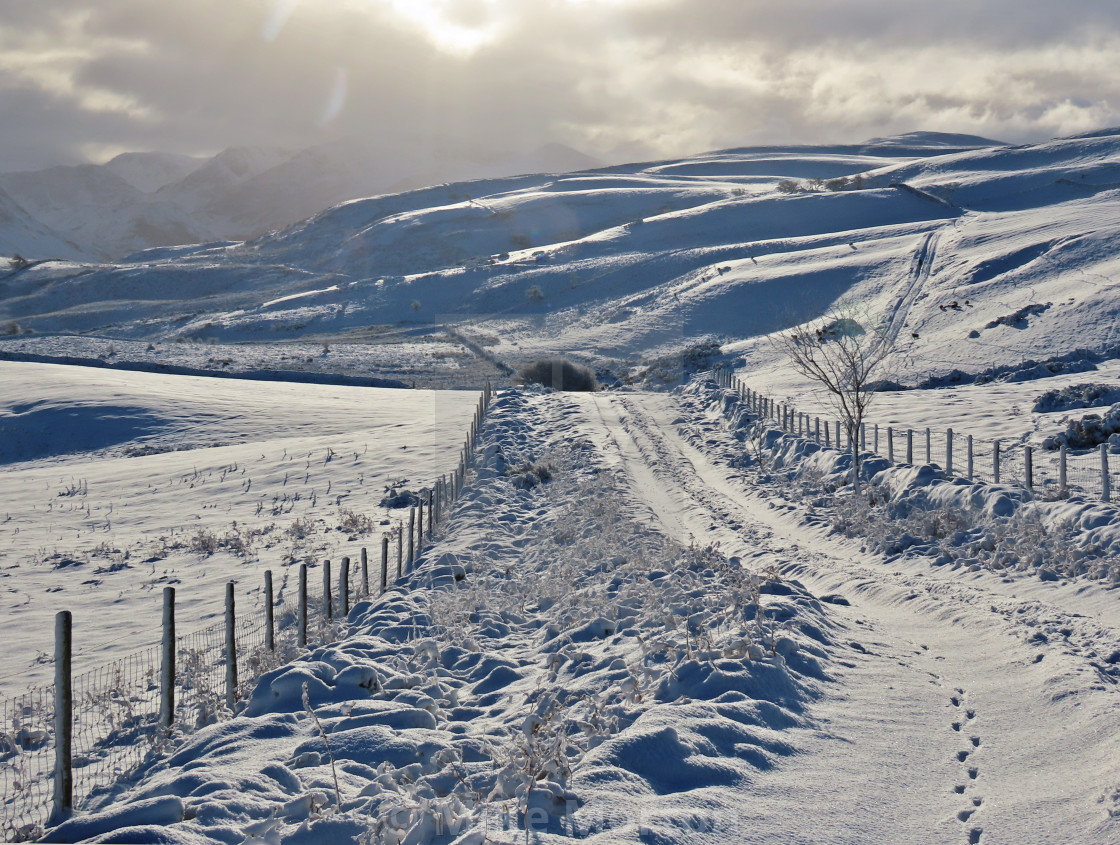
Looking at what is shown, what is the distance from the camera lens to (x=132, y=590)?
55.2ft

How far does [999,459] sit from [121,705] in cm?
1858

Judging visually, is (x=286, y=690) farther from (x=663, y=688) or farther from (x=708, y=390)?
(x=708, y=390)

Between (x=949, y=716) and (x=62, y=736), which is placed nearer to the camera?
(x=62, y=736)

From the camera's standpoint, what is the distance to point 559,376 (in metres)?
51.9

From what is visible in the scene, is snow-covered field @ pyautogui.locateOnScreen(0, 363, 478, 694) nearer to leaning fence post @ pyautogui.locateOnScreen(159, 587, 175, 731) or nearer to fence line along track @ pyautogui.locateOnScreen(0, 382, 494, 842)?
fence line along track @ pyautogui.locateOnScreen(0, 382, 494, 842)

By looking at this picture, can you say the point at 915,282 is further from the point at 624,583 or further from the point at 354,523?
the point at 624,583

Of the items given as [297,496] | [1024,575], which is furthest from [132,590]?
[1024,575]

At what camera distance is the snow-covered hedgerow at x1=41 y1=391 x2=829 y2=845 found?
17.1ft

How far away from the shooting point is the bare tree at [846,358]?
23.1 meters

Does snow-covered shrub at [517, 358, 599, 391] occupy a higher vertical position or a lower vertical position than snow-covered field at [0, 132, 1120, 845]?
higher

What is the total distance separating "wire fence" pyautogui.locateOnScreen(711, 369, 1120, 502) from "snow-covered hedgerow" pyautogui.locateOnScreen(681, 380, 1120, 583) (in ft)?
2.92

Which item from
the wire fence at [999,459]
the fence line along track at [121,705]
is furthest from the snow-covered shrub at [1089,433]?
the fence line along track at [121,705]


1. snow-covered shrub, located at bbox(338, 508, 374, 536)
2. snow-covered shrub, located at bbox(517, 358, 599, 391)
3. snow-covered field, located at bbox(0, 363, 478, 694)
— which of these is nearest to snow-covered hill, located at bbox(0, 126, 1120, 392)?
snow-covered shrub, located at bbox(517, 358, 599, 391)

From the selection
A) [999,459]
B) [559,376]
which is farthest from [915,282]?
[999,459]
